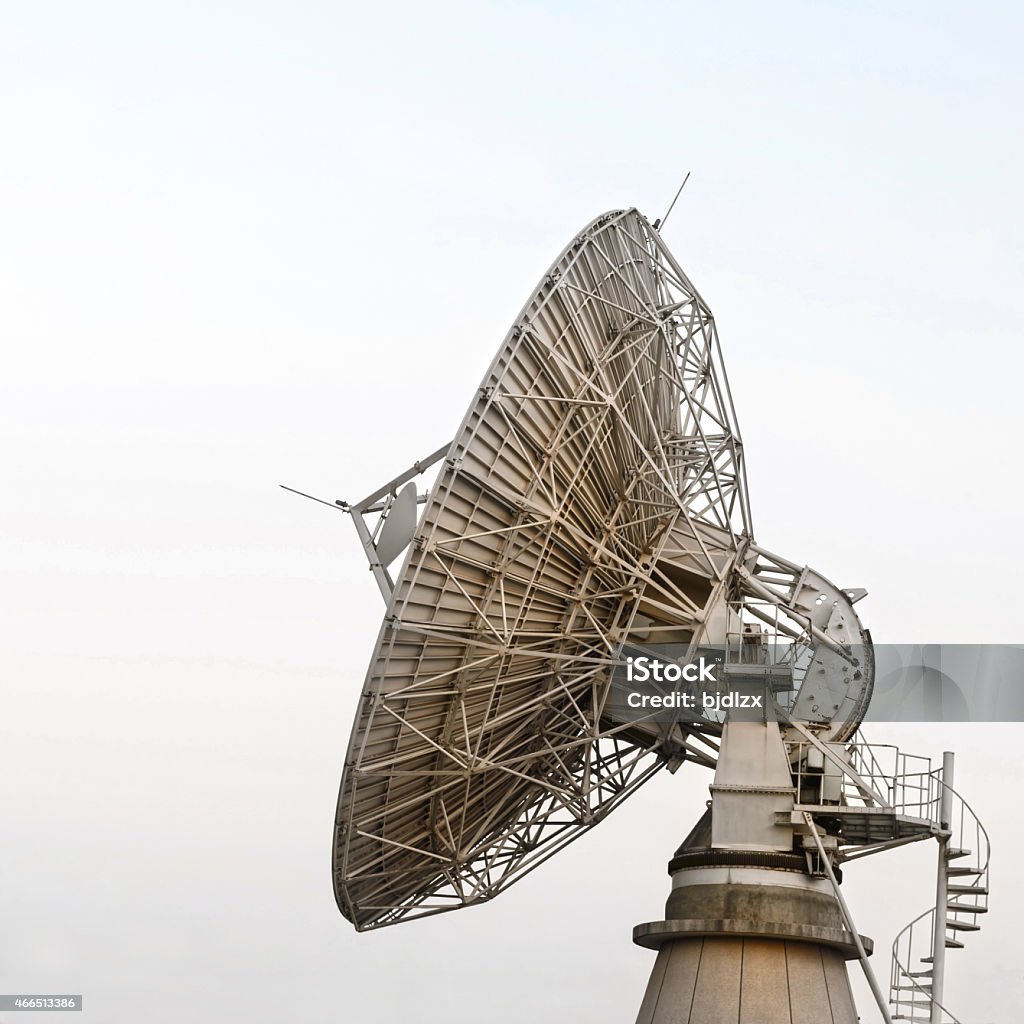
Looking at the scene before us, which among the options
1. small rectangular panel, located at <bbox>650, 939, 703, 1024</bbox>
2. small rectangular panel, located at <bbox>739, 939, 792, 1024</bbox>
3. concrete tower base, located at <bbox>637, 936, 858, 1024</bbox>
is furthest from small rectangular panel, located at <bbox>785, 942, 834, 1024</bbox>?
small rectangular panel, located at <bbox>650, 939, 703, 1024</bbox>

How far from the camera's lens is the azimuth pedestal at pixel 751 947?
31.2m

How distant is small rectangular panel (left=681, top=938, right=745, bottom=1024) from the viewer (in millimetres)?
31141

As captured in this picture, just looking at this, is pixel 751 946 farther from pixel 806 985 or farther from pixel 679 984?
pixel 679 984

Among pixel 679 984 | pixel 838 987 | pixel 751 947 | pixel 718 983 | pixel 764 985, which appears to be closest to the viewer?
pixel 764 985

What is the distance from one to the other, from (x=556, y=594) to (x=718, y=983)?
6.92 metres

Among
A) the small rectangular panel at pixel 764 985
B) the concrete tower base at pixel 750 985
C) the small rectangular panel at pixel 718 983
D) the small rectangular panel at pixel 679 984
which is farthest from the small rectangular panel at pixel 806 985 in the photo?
the small rectangular panel at pixel 679 984

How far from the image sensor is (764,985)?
3130 cm

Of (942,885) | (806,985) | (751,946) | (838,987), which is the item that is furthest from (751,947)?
(942,885)

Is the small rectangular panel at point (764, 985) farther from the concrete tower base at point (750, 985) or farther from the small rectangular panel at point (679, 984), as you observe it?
the small rectangular panel at point (679, 984)

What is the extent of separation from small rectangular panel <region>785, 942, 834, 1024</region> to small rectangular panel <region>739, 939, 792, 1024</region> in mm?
114

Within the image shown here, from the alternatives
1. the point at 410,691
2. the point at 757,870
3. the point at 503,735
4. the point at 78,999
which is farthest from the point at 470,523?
the point at 78,999

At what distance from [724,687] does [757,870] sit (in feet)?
10.4

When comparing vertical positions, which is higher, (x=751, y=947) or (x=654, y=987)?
(x=751, y=947)

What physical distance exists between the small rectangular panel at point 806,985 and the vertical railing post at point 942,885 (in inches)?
78.3
